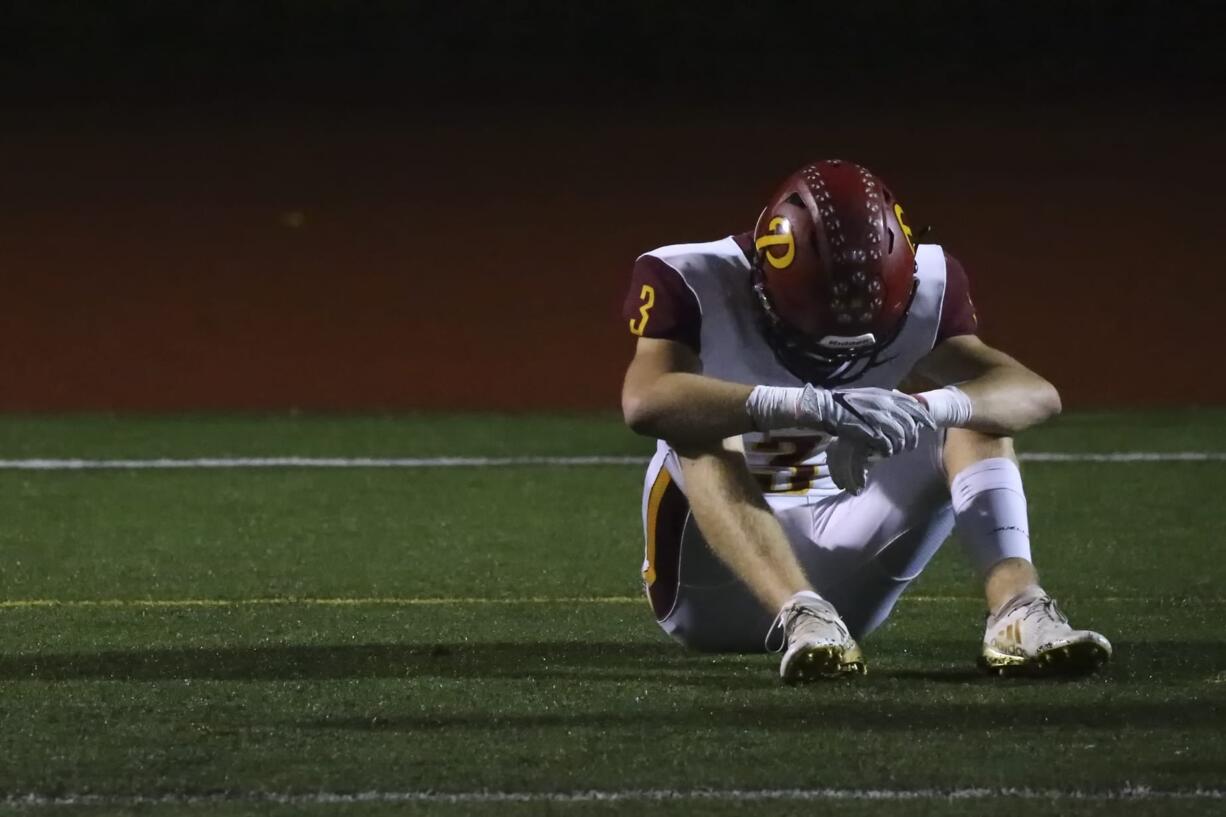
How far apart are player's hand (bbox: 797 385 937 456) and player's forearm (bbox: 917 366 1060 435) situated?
0.06 meters

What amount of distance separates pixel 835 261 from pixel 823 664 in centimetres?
67

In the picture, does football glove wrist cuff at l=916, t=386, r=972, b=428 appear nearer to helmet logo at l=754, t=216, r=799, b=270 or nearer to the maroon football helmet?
the maroon football helmet

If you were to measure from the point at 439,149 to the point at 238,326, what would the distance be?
1.85 m

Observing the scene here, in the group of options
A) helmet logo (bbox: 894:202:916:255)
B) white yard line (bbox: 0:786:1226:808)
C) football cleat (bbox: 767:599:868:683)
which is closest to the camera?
white yard line (bbox: 0:786:1226:808)

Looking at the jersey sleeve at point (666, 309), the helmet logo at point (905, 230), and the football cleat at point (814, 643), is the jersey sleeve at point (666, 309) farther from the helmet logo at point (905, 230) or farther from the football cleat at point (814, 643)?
the football cleat at point (814, 643)

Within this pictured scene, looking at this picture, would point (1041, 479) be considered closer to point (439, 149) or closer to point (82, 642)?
point (82, 642)

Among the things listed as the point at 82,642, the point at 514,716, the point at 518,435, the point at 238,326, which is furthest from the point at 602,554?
the point at 238,326

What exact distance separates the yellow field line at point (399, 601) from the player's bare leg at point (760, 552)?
126 centimetres

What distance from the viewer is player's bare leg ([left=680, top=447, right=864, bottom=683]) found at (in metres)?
3.38

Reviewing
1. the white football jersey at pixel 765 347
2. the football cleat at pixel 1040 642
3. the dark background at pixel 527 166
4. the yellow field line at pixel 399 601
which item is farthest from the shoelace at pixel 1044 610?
the dark background at pixel 527 166

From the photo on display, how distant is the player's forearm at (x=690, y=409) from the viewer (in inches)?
134

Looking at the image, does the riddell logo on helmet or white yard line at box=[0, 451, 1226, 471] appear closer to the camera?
the riddell logo on helmet

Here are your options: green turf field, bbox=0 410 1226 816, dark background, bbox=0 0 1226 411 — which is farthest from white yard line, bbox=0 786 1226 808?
dark background, bbox=0 0 1226 411

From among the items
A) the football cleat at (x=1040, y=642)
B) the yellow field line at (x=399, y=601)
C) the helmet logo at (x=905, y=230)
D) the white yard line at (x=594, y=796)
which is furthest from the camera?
the yellow field line at (x=399, y=601)
